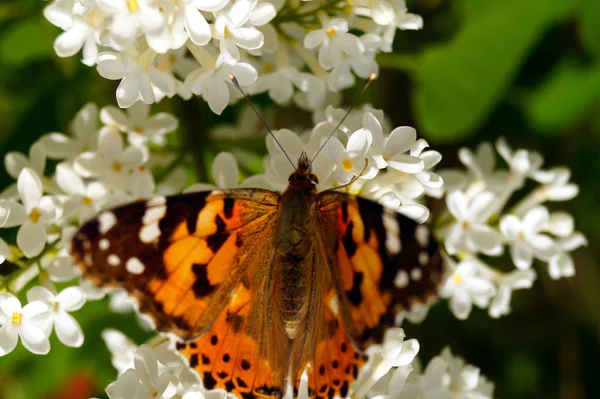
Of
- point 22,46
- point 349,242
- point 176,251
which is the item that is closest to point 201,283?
point 176,251

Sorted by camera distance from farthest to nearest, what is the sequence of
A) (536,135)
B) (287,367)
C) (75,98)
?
1. (536,135)
2. (75,98)
3. (287,367)

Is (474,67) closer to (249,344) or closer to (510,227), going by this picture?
(510,227)

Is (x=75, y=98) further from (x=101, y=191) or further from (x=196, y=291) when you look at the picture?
(x=196, y=291)

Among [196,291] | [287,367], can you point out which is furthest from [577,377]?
[196,291]

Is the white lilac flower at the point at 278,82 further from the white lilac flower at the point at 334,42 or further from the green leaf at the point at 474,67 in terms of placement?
the green leaf at the point at 474,67

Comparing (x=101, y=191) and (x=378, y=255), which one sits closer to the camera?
(x=378, y=255)

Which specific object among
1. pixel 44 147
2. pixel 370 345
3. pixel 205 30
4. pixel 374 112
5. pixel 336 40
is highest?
pixel 205 30

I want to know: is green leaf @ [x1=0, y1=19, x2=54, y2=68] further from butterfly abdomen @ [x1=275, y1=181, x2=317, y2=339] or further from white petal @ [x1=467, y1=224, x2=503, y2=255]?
white petal @ [x1=467, y1=224, x2=503, y2=255]
